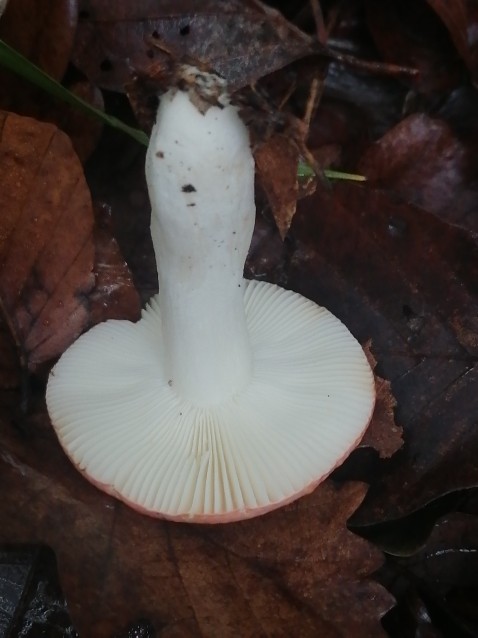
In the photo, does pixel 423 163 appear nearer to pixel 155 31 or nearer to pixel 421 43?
pixel 421 43

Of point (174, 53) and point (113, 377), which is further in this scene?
point (113, 377)

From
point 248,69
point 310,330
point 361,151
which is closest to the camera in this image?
point 310,330

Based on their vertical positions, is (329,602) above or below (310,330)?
below

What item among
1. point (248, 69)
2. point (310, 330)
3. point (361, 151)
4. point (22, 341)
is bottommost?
point (22, 341)

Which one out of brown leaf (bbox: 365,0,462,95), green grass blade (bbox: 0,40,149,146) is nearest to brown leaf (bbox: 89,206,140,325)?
green grass blade (bbox: 0,40,149,146)

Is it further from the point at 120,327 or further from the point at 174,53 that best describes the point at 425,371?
the point at 174,53

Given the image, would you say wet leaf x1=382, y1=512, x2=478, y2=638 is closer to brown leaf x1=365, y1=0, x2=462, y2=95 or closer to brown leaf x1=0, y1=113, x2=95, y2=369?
brown leaf x1=0, y1=113, x2=95, y2=369

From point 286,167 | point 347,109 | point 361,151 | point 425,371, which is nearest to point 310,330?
point 425,371
